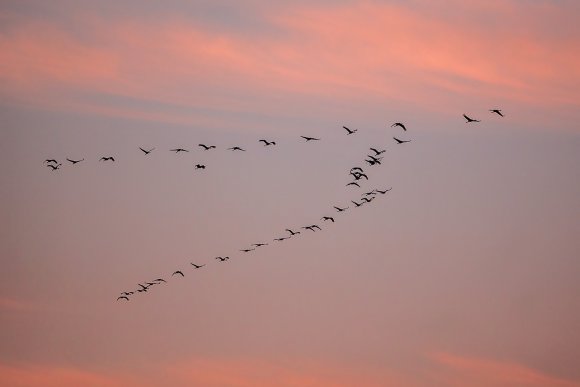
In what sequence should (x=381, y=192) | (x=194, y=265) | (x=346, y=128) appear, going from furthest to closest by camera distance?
1. (x=194, y=265)
2. (x=381, y=192)
3. (x=346, y=128)

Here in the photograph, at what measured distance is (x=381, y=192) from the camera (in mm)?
144875

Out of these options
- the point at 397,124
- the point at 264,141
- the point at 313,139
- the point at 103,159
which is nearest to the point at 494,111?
→ the point at 397,124

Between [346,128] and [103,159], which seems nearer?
[346,128]

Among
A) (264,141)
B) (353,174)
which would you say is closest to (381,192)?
(353,174)

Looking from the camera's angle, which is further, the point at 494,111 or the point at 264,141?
the point at 264,141

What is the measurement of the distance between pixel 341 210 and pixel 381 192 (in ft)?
16.5

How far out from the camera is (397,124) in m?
130

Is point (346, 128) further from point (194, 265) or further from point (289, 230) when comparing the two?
point (194, 265)

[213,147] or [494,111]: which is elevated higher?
[494,111]

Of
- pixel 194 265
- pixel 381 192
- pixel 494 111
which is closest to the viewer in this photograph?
pixel 494 111

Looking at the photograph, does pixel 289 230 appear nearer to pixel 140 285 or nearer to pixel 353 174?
pixel 353 174

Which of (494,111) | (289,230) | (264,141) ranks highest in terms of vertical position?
(494,111)

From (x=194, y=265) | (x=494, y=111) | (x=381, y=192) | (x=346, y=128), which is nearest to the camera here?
(x=494, y=111)

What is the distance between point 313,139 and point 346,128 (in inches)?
189
